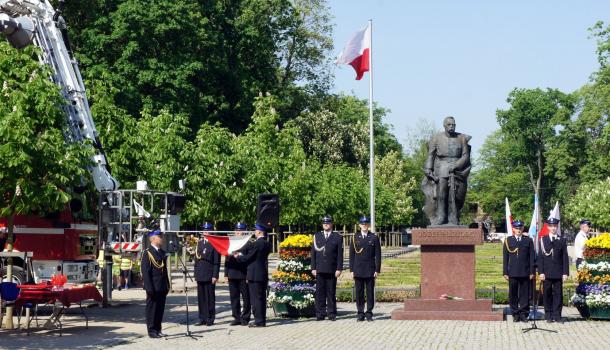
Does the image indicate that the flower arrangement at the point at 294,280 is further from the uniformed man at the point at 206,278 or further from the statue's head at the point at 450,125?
the statue's head at the point at 450,125

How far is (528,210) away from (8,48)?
111 meters

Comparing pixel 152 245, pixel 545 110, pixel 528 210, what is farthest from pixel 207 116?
pixel 528 210

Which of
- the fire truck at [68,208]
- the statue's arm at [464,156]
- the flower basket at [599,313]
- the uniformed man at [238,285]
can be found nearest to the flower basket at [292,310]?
the uniformed man at [238,285]

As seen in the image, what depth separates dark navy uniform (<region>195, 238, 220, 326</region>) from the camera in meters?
21.2

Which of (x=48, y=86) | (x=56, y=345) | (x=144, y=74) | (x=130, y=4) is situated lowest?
(x=56, y=345)

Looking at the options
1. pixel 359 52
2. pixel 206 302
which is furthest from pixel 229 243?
pixel 359 52

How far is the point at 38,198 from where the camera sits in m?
19.3

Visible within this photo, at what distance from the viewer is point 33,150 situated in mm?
19141

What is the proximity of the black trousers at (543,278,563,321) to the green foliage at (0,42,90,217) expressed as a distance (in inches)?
363

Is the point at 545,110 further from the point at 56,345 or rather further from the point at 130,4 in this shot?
the point at 56,345

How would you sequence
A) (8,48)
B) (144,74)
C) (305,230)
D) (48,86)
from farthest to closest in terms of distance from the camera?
1. (305,230)
2. (144,74)
3. (8,48)
4. (48,86)

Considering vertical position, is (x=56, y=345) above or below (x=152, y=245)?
below

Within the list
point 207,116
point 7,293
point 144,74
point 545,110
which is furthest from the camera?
point 545,110

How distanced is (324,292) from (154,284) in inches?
179
